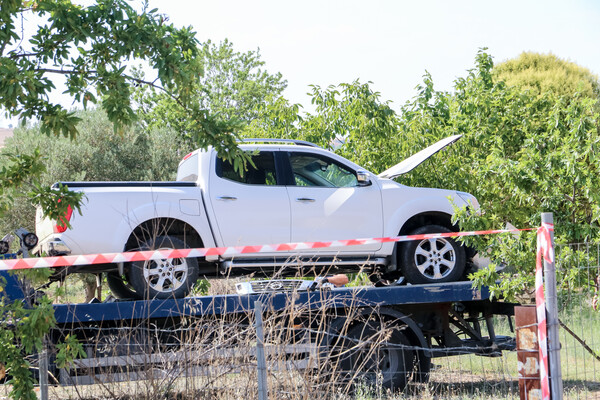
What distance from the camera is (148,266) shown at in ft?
26.0

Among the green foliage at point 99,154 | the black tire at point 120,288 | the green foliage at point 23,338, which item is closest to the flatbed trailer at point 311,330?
the black tire at point 120,288

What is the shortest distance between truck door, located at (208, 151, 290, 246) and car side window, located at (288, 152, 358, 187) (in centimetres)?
34

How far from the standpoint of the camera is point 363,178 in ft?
29.4

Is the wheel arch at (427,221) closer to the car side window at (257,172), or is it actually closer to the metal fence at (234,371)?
the car side window at (257,172)

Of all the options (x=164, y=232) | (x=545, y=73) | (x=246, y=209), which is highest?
(x=545, y=73)

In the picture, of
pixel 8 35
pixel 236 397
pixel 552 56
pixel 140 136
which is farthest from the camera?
pixel 552 56

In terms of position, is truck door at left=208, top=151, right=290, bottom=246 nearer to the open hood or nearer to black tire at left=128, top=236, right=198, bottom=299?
black tire at left=128, top=236, right=198, bottom=299

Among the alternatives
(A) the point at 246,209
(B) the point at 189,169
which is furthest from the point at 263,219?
(B) the point at 189,169

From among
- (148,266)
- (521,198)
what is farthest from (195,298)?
(521,198)

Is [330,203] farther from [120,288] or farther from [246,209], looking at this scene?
[120,288]

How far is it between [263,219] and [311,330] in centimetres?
228

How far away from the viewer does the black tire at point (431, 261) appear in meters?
8.86

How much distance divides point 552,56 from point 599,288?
2173 cm

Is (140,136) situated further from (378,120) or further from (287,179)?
(287,179)
